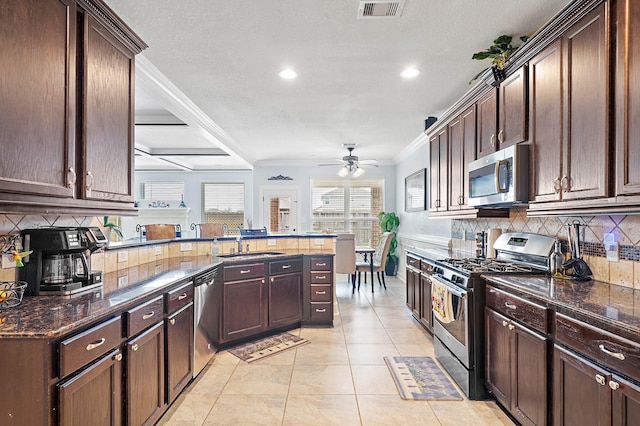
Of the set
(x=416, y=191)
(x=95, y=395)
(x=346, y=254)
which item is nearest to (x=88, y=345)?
(x=95, y=395)

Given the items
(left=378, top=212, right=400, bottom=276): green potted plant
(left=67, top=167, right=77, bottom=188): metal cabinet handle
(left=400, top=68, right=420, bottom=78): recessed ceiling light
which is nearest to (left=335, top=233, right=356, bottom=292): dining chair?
(left=378, top=212, right=400, bottom=276): green potted plant

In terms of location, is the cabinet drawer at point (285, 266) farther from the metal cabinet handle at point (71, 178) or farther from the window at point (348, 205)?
the window at point (348, 205)

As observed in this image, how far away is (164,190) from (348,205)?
15.7 feet

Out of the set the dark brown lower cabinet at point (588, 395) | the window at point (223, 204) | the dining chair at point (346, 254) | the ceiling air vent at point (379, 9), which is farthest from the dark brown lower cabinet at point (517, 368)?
the window at point (223, 204)

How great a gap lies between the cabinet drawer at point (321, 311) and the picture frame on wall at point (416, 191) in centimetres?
273

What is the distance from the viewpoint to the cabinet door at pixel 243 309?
11.9 ft

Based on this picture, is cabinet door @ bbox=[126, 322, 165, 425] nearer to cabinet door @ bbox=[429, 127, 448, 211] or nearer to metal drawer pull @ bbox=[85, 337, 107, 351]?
metal drawer pull @ bbox=[85, 337, 107, 351]

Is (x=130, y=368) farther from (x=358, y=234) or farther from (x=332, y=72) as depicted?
(x=358, y=234)

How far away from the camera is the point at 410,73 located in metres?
→ 3.53

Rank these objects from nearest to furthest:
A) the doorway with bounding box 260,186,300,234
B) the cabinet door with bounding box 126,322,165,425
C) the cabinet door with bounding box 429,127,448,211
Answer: the cabinet door with bounding box 126,322,165,425, the cabinet door with bounding box 429,127,448,211, the doorway with bounding box 260,186,300,234

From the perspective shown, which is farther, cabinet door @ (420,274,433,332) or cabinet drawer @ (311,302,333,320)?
cabinet drawer @ (311,302,333,320)

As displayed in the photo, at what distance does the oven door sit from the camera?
272 cm

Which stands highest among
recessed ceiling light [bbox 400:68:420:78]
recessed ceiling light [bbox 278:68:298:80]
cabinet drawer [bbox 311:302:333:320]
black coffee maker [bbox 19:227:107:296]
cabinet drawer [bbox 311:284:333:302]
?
recessed ceiling light [bbox 400:68:420:78]

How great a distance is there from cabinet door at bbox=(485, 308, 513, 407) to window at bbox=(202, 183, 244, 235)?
799cm
